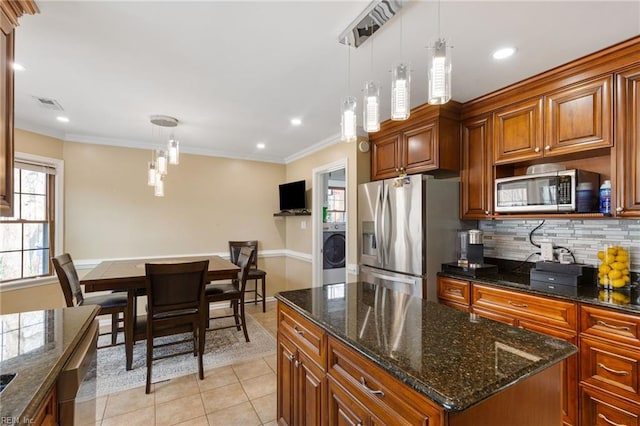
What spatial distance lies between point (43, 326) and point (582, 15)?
3169 mm

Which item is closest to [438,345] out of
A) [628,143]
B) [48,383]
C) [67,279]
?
[48,383]

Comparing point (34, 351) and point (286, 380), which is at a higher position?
point (34, 351)

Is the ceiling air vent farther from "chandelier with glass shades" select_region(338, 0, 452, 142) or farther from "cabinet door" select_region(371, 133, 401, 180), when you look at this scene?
"cabinet door" select_region(371, 133, 401, 180)

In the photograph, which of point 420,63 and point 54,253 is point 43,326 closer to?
point 420,63

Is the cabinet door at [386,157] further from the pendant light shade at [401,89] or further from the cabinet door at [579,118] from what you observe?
the pendant light shade at [401,89]

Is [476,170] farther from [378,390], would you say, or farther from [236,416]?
[236,416]

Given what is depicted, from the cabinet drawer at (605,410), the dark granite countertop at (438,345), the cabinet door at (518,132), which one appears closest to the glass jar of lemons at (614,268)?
the cabinet drawer at (605,410)

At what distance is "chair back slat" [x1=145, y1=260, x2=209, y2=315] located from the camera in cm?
245

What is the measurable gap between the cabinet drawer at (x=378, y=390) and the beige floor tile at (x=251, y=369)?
172cm

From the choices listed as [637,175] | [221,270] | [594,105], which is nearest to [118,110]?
[221,270]

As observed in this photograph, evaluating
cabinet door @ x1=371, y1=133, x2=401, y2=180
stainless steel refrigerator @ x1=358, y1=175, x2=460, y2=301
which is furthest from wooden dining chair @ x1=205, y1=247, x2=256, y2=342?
cabinet door @ x1=371, y1=133, x2=401, y2=180

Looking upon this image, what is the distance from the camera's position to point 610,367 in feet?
5.69

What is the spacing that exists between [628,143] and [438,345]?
1957mm

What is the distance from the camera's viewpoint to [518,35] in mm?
1783
